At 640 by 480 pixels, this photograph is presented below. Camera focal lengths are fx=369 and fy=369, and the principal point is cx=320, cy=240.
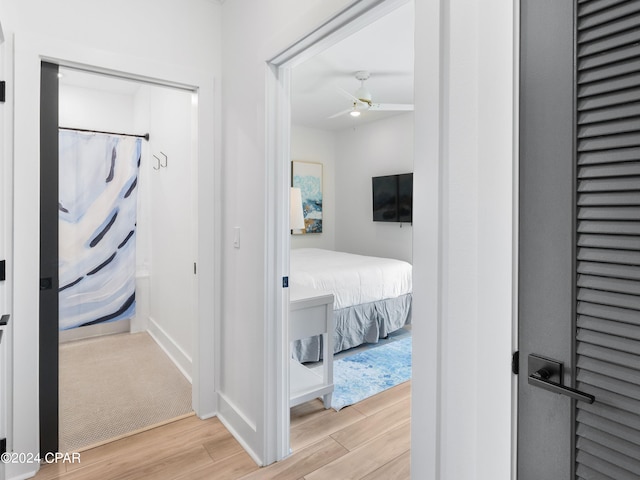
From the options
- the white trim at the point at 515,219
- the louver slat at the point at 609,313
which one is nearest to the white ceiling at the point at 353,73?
the white trim at the point at 515,219

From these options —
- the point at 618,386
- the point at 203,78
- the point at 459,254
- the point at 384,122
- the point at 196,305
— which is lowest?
the point at 196,305

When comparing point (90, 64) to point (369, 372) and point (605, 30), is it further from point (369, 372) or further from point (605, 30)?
point (369, 372)

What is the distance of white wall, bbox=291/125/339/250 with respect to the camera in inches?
234

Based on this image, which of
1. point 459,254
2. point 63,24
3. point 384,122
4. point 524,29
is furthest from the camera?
point 384,122

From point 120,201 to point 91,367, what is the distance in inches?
58.9

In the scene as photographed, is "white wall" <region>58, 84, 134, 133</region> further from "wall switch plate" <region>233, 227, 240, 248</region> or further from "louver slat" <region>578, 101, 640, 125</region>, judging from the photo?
"louver slat" <region>578, 101, 640, 125</region>

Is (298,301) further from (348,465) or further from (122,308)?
(122,308)

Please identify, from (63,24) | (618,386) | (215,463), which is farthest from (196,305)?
(618,386)

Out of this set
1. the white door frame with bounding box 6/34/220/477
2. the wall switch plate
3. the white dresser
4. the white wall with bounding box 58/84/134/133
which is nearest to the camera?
the white door frame with bounding box 6/34/220/477

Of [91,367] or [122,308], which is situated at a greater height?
[122,308]

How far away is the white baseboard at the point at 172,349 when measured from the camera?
292cm

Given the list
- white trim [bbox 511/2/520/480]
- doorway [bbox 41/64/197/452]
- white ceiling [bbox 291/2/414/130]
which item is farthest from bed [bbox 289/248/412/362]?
white trim [bbox 511/2/520/480]

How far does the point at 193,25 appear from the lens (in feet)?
7.24

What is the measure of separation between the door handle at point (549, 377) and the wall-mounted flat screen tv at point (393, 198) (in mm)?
4187
